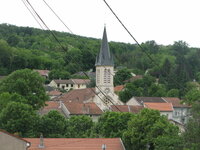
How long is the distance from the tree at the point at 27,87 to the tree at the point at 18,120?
9.65 m

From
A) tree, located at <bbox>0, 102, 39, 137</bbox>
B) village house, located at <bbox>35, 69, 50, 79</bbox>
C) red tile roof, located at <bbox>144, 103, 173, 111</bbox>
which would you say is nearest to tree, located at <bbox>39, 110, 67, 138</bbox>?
tree, located at <bbox>0, 102, 39, 137</bbox>

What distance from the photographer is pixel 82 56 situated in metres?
125

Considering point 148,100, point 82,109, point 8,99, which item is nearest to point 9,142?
point 8,99

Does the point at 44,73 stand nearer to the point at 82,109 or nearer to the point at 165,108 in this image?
the point at 165,108

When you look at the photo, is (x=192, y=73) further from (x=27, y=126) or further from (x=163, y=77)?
(x=27, y=126)

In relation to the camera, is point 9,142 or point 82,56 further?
point 82,56

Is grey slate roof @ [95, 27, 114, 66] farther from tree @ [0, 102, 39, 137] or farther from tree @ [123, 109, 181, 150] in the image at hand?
tree @ [123, 109, 181, 150]

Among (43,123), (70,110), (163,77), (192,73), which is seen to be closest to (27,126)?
(43,123)

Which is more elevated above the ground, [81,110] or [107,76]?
[107,76]

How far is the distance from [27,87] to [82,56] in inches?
2726

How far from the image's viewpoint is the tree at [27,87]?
55438 millimetres

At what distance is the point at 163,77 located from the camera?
113562mm

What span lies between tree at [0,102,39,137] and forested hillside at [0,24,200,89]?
48020 millimetres

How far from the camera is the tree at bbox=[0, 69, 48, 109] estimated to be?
55.4 metres
